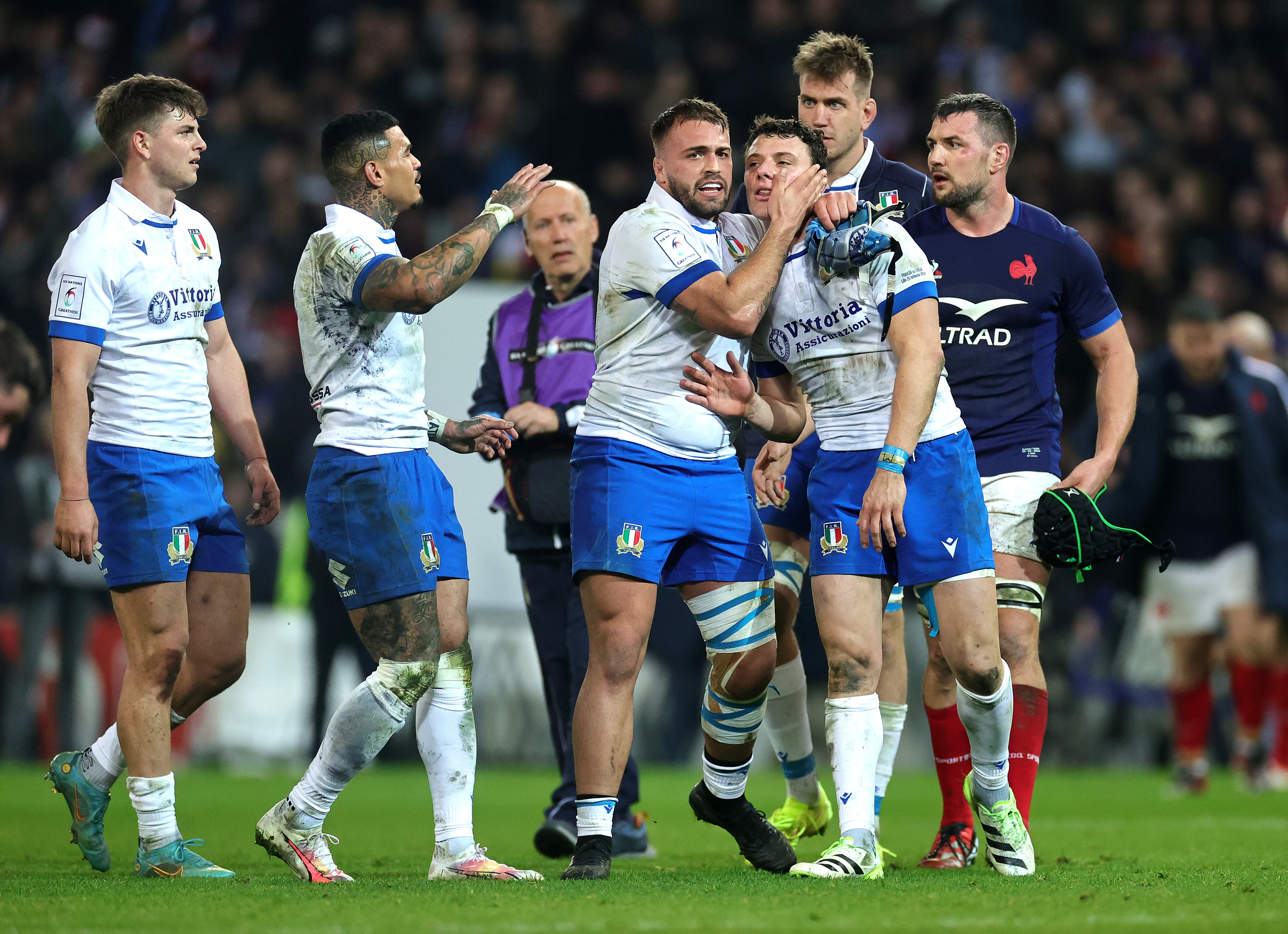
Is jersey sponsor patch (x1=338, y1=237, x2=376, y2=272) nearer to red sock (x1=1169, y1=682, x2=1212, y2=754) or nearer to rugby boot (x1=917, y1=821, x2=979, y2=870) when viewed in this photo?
rugby boot (x1=917, y1=821, x2=979, y2=870)

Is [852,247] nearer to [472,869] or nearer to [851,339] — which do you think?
[851,339]

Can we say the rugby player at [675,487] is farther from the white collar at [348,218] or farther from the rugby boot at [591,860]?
the white collar at [348,218]

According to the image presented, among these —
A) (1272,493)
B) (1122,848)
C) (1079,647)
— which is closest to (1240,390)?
(1272,493)

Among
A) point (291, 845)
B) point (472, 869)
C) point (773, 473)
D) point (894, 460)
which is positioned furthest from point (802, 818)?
point (291, 845)

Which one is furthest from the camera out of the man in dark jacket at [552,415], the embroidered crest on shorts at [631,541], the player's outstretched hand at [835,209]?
the man in dark jacket at [552,415]

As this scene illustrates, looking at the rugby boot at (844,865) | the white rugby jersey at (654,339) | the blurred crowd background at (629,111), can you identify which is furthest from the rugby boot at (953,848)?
the blurred crowd background at (629,111)

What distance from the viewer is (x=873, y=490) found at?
5008mm

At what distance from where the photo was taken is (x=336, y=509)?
5176 millimetres

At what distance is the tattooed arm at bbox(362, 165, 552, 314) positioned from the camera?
4973mm

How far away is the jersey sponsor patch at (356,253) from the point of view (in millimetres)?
5129

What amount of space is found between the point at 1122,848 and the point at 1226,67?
12428 millimetres

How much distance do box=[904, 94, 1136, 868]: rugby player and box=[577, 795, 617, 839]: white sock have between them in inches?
59.0

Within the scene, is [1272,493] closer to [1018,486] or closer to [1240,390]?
[1240,390]

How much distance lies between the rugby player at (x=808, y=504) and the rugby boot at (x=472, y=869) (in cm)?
124
